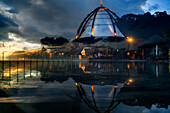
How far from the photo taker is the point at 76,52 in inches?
1726

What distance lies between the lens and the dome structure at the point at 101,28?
5772cm

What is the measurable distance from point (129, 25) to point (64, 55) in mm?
72474

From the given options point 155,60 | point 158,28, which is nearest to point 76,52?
point 155,60

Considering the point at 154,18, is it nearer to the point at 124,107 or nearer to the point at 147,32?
the point at 147,32

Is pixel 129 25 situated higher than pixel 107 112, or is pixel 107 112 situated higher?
pixel 129 25

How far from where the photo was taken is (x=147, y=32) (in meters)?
89.9

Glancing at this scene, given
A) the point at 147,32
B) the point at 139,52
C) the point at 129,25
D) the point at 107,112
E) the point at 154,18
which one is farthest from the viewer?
the point at 129,25

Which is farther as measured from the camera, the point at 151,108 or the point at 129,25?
the point at 129,25

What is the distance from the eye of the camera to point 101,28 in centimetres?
6106

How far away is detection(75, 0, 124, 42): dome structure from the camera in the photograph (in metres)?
57.7

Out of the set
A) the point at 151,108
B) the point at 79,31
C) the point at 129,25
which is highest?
the point at 129,25

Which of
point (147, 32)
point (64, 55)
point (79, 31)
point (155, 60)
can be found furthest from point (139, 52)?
point (147, 32)

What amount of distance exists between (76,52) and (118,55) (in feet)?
37.0

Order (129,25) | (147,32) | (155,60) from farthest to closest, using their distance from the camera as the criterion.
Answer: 1. (129,25)
2. (147,32)
3. (155,60)
